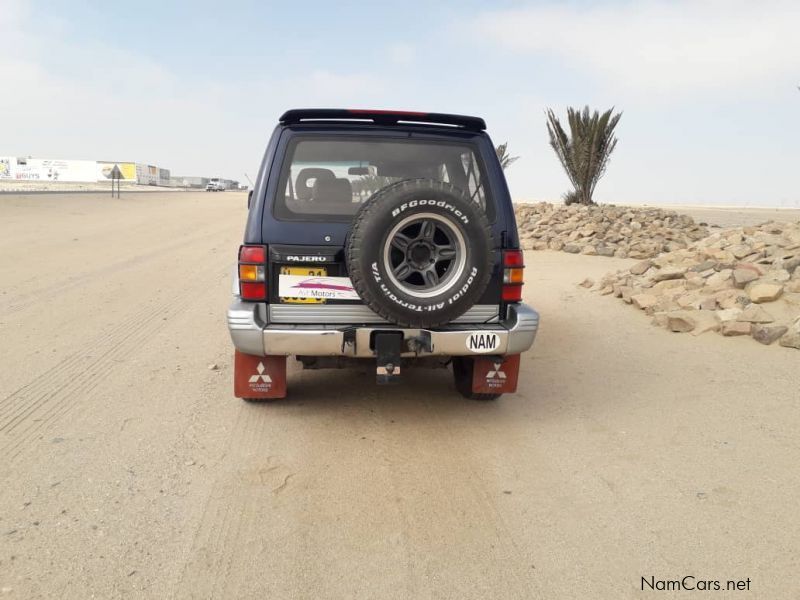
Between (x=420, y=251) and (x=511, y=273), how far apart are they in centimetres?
68

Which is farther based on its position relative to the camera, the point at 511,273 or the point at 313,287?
the point at 511,273

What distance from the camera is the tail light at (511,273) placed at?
4246 millimetres

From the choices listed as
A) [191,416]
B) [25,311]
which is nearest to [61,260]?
[25,311]

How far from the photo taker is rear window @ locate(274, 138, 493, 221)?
416 centimetres

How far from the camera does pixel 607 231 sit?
17578 millimetres

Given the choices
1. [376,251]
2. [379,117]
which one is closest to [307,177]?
[379,117]

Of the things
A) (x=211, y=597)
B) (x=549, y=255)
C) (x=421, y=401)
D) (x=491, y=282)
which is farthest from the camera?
(x=549, y=255)

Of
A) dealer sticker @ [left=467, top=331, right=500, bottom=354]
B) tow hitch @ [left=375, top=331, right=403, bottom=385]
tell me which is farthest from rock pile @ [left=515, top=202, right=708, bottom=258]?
tow hitch @ [left=375, top=331, right=403, bottom=385]

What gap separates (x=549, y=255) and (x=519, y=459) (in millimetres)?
12800

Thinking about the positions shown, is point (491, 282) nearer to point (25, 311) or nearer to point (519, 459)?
point (519, 459)

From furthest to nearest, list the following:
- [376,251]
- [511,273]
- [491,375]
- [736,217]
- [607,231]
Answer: [736,217] < [607,231] < [491,375] < [511,273] < [376,251]

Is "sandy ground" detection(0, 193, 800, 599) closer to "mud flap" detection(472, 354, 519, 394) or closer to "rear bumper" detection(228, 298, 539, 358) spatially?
"mud flap" detection(472, 354, 519, 394)

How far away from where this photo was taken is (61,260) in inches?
507

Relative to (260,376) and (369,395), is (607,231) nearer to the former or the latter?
(369,395)
